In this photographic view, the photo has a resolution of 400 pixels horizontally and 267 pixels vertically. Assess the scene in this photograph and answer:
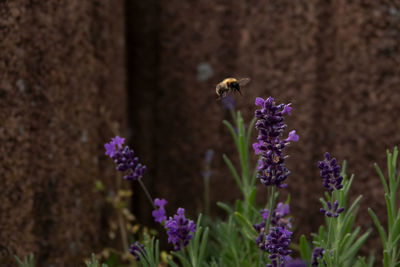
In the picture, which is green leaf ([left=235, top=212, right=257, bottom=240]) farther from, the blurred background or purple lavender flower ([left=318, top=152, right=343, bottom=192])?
the blurred background

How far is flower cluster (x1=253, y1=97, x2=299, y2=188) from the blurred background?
106 centimetres

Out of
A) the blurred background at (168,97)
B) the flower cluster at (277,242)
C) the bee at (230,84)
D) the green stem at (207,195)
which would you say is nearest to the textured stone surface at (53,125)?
the blurred background at (168,97)

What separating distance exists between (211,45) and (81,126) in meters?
0.87

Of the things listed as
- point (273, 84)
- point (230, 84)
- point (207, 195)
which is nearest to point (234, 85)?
point (230, 84)

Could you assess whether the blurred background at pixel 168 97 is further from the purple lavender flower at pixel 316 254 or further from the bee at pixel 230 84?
the purple lavender flower at pixel 316 254

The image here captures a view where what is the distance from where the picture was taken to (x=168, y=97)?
273 cm

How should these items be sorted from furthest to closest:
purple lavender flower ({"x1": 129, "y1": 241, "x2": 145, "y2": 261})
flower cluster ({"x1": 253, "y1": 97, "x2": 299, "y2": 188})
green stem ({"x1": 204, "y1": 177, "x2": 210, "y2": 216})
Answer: green stem ({"x1": 204, "y1": 177, "x2": 210, "y2": 216}) → purple lavender flower ({"x1": 129, "y1": 241, "x2": 145, "y2": 261}) → flower cluster ({"x1": 253, "y1": 97, "x2": 299, "y2": 188})

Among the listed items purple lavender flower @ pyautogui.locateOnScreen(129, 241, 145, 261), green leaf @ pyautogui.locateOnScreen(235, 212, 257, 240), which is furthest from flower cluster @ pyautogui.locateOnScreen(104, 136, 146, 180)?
green leaf @ pyautogui.locateOnScreen(235, 212, 257, 240)

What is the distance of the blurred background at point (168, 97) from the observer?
190 cm

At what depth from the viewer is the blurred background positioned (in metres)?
1.90

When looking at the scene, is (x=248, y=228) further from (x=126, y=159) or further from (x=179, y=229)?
(x=126, y=159)

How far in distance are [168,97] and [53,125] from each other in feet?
2.82

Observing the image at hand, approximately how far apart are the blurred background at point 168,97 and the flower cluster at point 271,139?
1.06 meters

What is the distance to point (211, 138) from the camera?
A: 264cm
